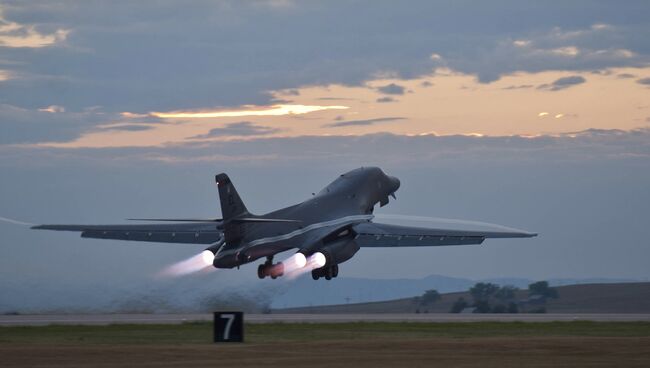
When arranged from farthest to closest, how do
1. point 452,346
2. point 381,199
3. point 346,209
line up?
point 381,199 → point 346,209 → point 452,346

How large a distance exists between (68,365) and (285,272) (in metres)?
30.2

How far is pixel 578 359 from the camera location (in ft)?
157

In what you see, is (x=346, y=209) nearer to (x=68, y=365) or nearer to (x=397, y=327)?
(x=397, y=327)

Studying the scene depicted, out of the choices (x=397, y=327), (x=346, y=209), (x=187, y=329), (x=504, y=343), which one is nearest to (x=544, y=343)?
(x=504, y=343)

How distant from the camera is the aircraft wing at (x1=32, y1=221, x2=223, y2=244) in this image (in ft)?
250

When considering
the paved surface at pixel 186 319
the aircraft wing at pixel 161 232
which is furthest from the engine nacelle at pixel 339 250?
the aircraft wing at pixel 161 232

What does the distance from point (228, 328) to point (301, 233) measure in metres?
19.8

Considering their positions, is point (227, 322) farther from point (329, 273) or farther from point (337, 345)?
point (329, 273)

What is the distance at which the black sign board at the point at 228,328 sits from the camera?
55.3 meters

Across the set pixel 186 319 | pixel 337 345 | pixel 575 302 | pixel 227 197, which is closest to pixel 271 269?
pixel 186 319

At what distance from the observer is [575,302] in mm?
120938

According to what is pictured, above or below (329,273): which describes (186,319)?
below

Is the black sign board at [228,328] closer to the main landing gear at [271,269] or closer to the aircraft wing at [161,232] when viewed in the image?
the main landing gear at [271,269]

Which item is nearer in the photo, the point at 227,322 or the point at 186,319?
the point at 227,322
